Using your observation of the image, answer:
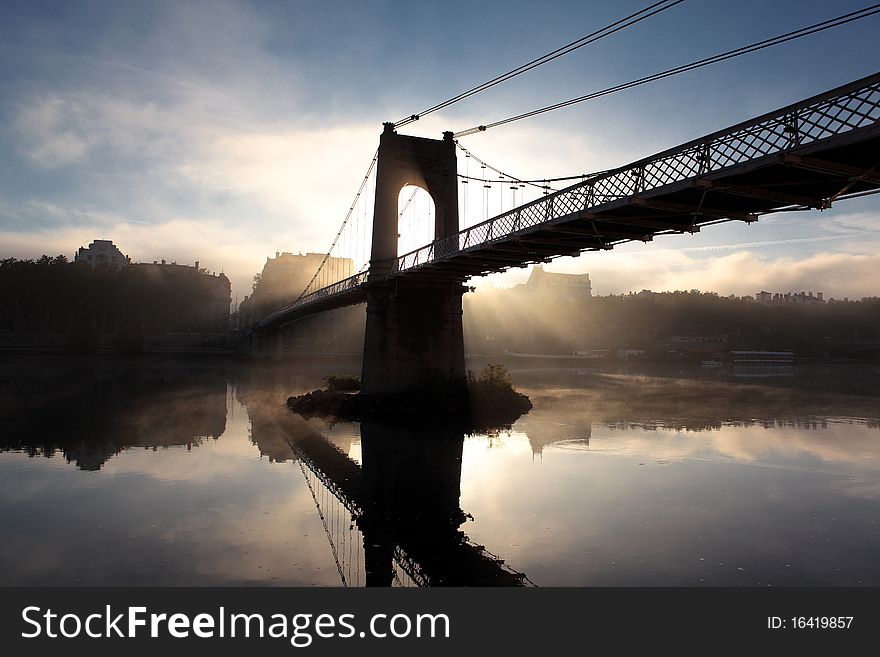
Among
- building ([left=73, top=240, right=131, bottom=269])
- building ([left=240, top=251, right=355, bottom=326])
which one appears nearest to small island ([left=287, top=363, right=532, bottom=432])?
building ([left=240, top=251, right=355, bottom=326])

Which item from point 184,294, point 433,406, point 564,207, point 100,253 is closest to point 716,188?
point 564,207

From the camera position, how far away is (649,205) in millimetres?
19266

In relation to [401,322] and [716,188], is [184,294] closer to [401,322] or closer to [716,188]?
[401,322]

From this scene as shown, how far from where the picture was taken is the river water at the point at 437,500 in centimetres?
1309

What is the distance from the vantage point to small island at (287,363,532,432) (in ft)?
120

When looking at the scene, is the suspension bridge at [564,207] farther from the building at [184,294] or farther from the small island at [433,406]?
the building at [184,294]

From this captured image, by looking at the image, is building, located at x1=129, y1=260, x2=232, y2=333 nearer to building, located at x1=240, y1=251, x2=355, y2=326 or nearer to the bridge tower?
building, located at x1=240, y1=251, x2=355, y2=326

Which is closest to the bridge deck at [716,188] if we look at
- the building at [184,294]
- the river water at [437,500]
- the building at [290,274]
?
the river water at [437,500]

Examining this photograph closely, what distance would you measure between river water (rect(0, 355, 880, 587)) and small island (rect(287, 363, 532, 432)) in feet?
6.16

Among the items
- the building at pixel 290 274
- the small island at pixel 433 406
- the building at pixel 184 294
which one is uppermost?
the building at pixel 290 274

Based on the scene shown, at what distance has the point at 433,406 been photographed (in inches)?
1479

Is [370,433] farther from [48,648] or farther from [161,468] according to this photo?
[48,648]

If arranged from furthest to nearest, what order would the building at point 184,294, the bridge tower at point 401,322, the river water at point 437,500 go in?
1. the building at point 184,294
2. the bridge tower at point 401,322
3. the river water at point 437,500

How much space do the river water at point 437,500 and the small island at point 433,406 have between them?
6.16 feet
